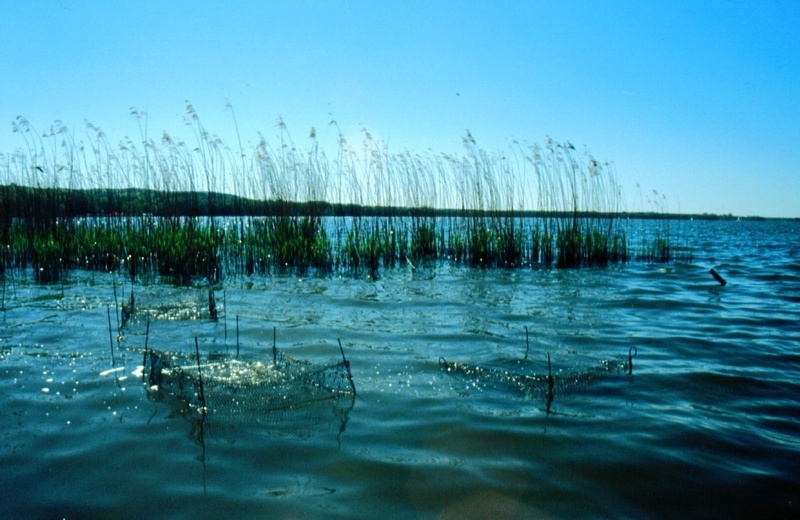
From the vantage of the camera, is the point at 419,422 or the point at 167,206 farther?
the point at 167,206

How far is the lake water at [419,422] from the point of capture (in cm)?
241

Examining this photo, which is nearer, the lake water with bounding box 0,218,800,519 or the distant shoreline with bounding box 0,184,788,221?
the lake water with bounding box 0,218,800,519

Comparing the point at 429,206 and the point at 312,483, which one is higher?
the point at 429,206

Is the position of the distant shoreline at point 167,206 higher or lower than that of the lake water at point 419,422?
higher

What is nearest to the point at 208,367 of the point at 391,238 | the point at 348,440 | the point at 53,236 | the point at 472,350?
the point at 348,440

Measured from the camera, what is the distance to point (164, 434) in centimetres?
295

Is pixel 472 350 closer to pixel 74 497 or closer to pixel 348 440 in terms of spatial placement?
pixel 348 440

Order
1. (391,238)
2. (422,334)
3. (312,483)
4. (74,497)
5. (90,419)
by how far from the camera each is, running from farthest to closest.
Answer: (391,238), (422,334), (90,419), (312,483), (74,497)

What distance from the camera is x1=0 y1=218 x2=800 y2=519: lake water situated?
2.41 m

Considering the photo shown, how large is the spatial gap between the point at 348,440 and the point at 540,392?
136 centimetres

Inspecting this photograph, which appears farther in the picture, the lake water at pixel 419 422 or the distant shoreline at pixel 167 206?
the distant shoreline at pixel 167 206

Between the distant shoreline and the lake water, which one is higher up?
the distant shoreline

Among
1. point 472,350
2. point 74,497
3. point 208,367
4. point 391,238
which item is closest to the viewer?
point 74,497

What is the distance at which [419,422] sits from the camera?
10.5ft
